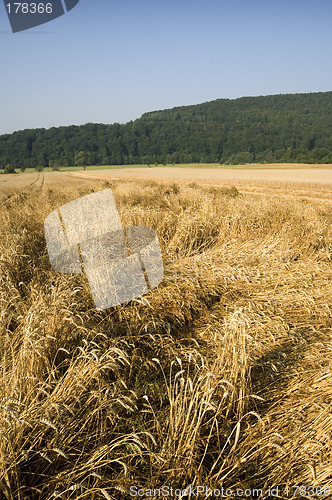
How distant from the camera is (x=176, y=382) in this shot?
254 cm

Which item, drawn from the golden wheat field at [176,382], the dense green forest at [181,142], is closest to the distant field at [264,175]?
the golden wheat field at [176,382]

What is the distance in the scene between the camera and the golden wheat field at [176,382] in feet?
5.44

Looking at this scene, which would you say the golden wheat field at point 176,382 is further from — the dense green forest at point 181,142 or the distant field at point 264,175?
the dense green forest at point 181,142

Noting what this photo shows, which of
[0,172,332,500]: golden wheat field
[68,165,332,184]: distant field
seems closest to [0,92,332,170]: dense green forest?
[68,165,332,184]: distant field

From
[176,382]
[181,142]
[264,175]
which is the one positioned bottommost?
[264,175]

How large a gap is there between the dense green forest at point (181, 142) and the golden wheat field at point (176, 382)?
243 ft

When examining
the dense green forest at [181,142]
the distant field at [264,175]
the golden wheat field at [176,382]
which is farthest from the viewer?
the dense green forest at [181,142]

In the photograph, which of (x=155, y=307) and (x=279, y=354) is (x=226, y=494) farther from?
(x=155, y=307)

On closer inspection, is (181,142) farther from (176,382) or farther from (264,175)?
(176,382)

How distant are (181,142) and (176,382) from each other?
116138 mm

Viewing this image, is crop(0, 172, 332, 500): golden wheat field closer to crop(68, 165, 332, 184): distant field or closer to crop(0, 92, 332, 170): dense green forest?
crop(68, 165, 332, 184): distant field

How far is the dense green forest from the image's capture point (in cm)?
9125

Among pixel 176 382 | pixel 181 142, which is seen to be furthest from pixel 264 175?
pixel 181 142

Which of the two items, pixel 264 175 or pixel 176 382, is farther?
pixel 264 175
